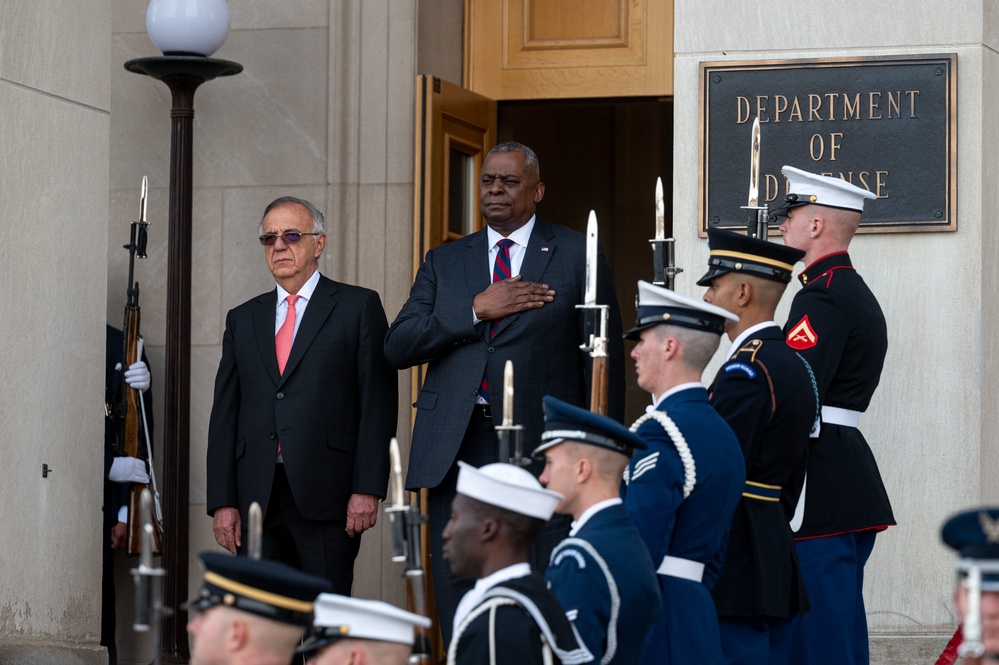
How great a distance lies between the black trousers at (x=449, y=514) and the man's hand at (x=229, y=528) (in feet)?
2.48

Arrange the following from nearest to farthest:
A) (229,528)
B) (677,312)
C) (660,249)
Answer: (677,312) < (660,249) < (229,528)

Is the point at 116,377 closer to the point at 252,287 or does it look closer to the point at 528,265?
the point at 252,287

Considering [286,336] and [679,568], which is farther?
[286,336]

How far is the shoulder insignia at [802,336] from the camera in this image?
600 cm

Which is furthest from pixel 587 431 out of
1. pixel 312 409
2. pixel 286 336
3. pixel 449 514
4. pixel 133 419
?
pixel 133 419

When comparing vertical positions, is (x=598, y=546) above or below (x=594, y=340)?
below

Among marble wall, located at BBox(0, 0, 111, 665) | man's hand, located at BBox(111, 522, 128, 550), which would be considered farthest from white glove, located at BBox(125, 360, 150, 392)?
marble wall, located at BBox(0, 0, 111, 665)

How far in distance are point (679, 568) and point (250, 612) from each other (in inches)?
63.4

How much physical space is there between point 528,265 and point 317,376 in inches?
34.9

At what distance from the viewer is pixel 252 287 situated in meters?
8.72

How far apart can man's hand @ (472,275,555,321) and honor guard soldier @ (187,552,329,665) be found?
2860 millimetres

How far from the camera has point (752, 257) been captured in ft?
18.1

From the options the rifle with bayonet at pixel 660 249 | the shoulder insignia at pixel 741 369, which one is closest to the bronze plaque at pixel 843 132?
the rifle with bayonet at pixel 660 249

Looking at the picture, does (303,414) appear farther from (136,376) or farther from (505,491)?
(505,491)
